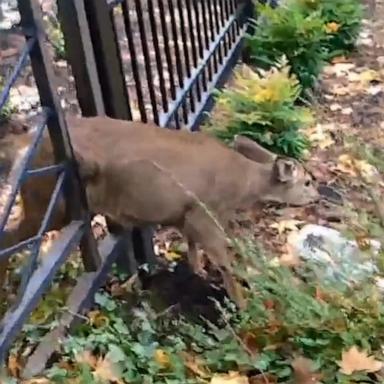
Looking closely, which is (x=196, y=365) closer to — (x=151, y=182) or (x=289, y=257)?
(x=151, y=182)

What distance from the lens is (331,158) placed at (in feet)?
21.6

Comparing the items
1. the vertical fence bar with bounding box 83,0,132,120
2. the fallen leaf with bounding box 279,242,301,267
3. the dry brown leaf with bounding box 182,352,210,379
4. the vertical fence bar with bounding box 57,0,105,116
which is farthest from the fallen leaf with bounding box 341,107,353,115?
the dry brown leaf with bounding box 182,352,210,379

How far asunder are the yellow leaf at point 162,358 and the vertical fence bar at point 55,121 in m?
0.64

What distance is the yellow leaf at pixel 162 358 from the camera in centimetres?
427

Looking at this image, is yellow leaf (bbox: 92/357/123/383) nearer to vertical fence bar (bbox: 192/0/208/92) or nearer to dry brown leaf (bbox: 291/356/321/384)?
dry brown leaf (bbox: 291/356/321/384)

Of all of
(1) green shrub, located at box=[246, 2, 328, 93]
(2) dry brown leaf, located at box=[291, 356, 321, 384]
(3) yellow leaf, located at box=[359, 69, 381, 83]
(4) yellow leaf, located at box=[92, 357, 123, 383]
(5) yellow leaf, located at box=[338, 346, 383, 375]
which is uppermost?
(5) yellow leaf, located at box=[338, 346, 383, 375]

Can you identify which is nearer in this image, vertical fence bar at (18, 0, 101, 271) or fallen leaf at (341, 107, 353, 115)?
vertical fence bar at (18, 0, 101, 271)

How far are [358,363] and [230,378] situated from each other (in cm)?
50

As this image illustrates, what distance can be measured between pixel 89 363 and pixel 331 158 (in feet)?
8.97

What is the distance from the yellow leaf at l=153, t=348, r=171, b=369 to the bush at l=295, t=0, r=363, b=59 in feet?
13.5

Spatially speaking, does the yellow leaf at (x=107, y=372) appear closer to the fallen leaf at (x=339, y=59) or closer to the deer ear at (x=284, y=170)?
the deer ear at (x=284, y=170)

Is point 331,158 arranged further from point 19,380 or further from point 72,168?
point 19,380

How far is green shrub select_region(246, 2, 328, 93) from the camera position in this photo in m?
7.42

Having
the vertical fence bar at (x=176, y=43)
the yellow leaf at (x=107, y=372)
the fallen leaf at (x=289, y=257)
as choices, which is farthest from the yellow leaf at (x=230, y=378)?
the vertical fence bar at (x=176, y=43)
